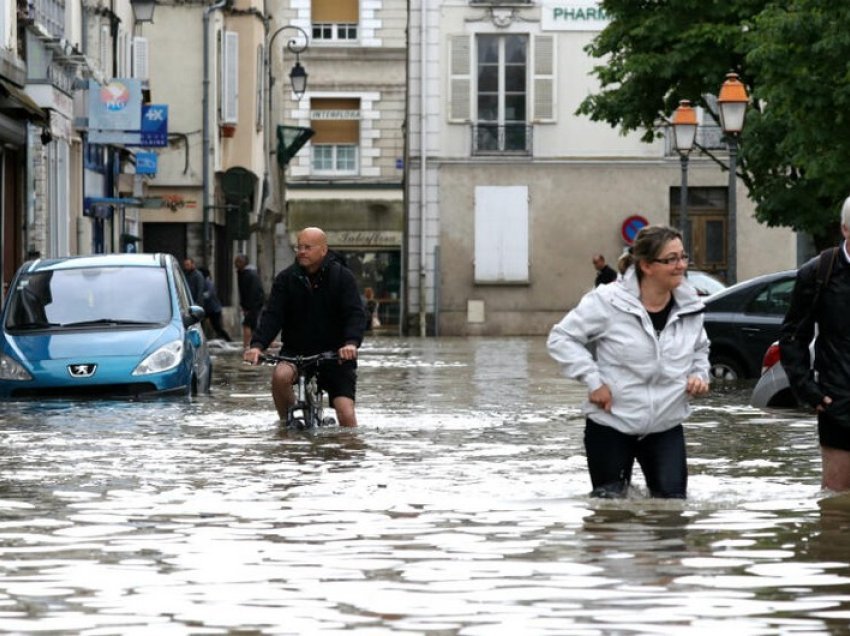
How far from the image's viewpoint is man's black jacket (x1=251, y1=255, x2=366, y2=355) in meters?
17.3

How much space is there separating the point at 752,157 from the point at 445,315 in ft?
71.5

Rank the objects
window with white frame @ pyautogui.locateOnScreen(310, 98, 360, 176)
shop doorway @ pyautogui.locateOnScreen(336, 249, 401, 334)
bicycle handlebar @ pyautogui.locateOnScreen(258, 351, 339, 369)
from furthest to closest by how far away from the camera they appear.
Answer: window with white frame @ pyautogui.locateOnScreen(310, 98, 360, 176), shop doorway @ pyautogui.locateOnScreen(336, 249, 401, 334), bicycle handlebar @ pyautogui.locateOnScreen(258, 351, 339, 369)

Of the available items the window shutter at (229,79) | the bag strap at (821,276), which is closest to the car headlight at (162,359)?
the bag strap at (821,276)

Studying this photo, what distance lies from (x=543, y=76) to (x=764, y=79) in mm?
26190

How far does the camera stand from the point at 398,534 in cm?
1074

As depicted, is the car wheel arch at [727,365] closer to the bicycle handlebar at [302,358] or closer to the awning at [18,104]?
the bicycle handlebar at [302,358]

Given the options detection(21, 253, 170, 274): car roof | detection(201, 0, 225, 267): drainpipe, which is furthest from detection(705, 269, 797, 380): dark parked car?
detection(201, 0, 225, 267): drainpipe

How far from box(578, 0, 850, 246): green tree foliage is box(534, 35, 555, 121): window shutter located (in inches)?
273

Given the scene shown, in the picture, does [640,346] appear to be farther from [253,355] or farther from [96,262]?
[96,262]

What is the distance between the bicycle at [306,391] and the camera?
17125mm

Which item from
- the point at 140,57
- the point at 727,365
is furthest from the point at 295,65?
the point at 727,365

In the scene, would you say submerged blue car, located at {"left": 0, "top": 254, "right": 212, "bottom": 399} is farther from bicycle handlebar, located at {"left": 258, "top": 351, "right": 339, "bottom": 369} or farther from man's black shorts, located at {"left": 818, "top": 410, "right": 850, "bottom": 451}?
man's black shorts, located at {"left": 818, "top": 410, "right": 850, "bottom": 451}

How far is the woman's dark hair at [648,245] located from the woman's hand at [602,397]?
53 centimetres

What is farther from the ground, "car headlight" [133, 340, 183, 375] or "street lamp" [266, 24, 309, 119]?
"street lamp" [266, 24, 309, 119]
